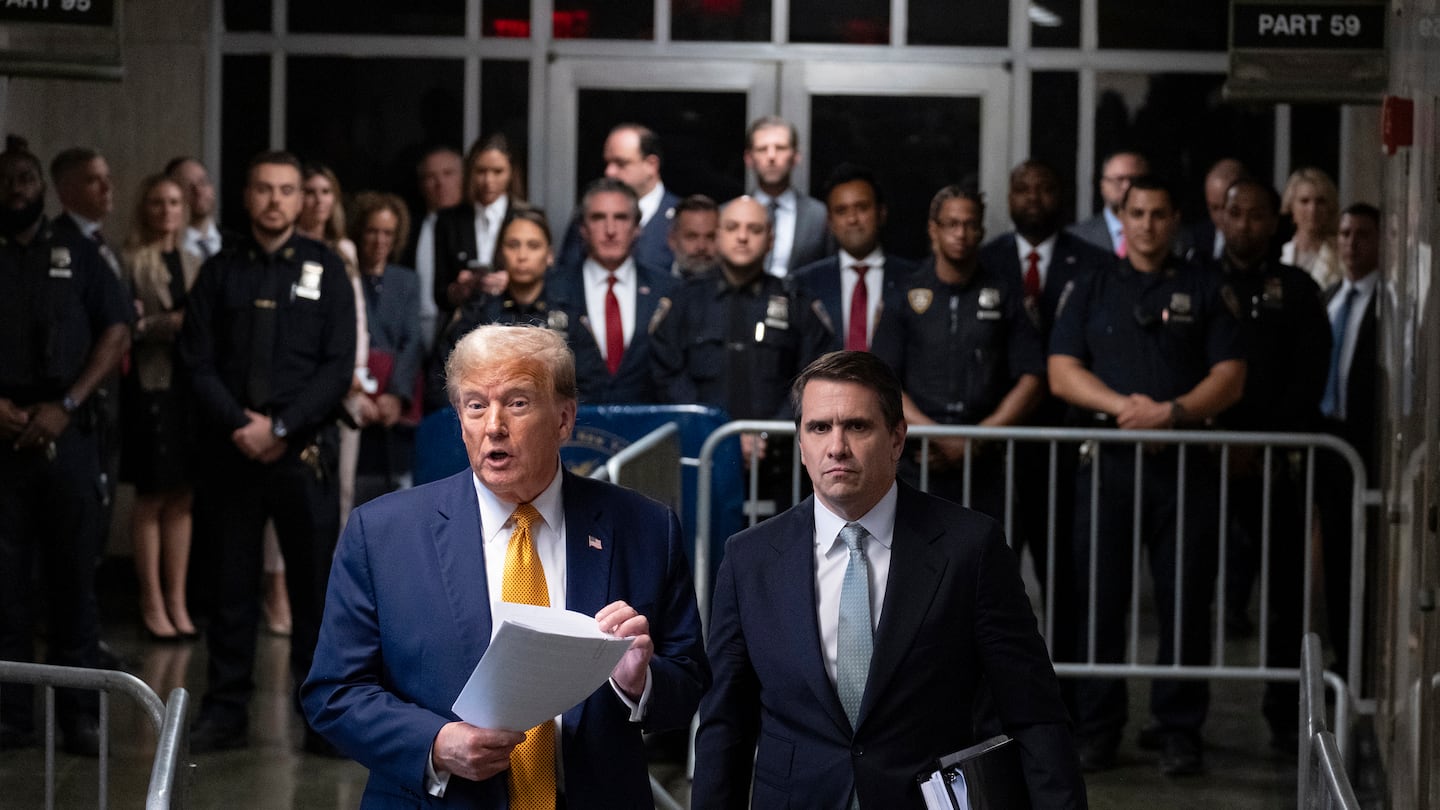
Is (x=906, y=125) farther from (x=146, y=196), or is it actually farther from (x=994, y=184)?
(x=146, y=196)

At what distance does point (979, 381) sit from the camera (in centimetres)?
786

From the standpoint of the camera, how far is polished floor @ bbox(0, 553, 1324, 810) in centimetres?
678

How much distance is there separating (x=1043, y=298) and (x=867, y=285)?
760mm

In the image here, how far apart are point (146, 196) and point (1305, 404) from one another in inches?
214

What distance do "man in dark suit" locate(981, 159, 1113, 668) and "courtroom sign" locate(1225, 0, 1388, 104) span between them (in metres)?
0.91

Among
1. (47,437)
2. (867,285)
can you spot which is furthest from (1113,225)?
(47,437)

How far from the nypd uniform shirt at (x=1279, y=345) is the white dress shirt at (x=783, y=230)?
2585mm

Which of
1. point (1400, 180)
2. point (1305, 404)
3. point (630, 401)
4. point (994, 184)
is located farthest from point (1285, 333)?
point (994, 184)

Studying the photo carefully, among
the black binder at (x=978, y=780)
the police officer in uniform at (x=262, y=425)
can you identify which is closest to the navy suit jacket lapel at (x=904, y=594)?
the black binder at (x=978, y=780)

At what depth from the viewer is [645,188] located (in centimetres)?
1006

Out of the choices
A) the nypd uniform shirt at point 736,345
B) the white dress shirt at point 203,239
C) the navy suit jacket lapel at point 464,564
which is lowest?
the navy suit jacket lapel at point 464,564

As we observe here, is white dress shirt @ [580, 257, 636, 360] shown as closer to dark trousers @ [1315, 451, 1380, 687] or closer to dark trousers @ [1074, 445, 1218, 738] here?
dark trousers @ [1074, 445, 1218, 738]

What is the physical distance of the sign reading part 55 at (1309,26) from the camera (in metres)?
7.37

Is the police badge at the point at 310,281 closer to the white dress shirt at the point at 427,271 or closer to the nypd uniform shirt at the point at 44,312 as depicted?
the nypd uniform shirt at the point at 44,312
